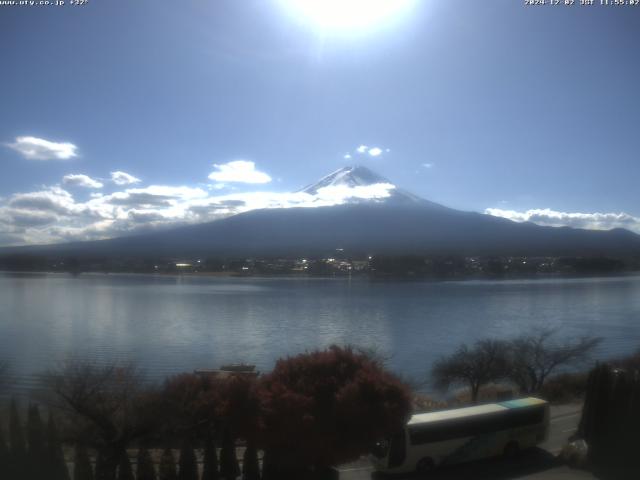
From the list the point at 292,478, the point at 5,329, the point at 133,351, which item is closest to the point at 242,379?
the point at 292,478

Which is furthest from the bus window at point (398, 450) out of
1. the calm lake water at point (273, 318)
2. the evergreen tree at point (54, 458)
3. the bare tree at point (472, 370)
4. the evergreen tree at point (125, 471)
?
the calm lake water at point (273, 318)

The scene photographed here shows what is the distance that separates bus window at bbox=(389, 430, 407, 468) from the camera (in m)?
6.34

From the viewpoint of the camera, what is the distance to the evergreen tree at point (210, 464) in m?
5.61

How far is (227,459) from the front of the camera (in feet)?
19.0

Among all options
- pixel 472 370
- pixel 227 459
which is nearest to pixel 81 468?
pixel 227 459

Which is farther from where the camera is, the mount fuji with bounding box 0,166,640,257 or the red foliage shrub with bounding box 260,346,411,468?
the mount fuji with bounding box 0,166,640,257

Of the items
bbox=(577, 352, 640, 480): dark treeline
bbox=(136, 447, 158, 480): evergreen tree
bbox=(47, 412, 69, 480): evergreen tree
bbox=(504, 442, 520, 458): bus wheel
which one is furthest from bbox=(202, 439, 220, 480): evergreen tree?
bbox=(577, 352, 640, 480): dark treeline

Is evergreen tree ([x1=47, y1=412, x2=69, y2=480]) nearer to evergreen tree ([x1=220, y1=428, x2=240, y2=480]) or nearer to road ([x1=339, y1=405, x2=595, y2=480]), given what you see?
evergreen tree ([x1=220, y1=428, x2=240, y2=480])

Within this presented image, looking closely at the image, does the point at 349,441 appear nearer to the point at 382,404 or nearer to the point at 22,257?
the point at 382,404

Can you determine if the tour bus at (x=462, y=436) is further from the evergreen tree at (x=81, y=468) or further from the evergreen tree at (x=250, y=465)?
the evergreen tree at (x=81, y=468)

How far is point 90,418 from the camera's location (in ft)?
19.2

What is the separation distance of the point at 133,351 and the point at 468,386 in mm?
7983

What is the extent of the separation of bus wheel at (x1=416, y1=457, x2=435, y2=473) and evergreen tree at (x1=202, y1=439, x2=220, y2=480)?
229 centimetres

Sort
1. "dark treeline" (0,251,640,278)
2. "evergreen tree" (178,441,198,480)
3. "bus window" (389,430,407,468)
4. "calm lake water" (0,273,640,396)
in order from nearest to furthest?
"evergreen tree" (178,441,198,480)
"bus window" (389,430,407,468)
"calm lake water" (0,273,640,396)
"dark treeline" (0,251,640,278)
